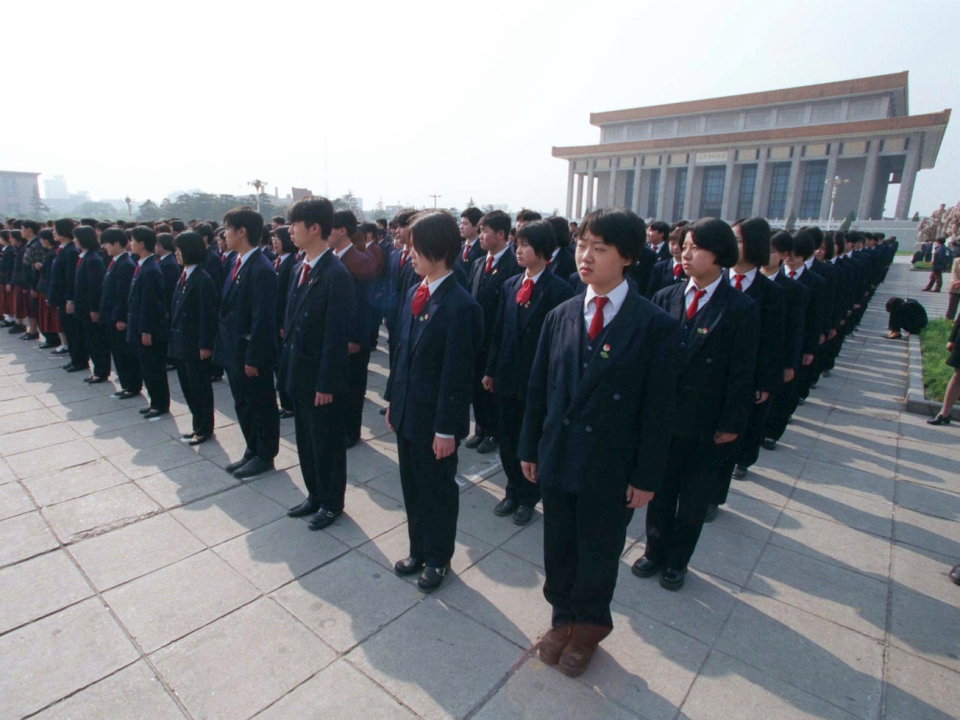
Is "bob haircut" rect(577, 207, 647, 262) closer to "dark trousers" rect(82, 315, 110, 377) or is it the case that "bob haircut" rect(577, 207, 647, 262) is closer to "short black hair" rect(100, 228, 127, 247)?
"short black hair" rect(100, 228, 127, 247)

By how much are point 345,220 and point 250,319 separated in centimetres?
107

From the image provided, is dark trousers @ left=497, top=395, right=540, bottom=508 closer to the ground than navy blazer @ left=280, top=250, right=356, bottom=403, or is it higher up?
closer to the ground

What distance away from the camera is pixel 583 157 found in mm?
55625

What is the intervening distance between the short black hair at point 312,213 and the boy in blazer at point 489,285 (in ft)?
4.11

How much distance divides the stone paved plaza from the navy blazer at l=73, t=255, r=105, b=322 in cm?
226

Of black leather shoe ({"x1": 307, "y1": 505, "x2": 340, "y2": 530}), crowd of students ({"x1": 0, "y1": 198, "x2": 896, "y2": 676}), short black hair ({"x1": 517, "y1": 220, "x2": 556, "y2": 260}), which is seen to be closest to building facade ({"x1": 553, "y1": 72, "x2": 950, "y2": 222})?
crowd of students ({"x1": 0, "y1": 198, "x2": 896, "y2": 676})

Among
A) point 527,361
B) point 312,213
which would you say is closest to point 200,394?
point 312,213

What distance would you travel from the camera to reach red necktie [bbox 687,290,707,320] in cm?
276

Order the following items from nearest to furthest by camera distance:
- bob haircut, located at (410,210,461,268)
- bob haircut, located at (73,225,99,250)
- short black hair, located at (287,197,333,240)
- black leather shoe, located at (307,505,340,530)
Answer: bob haircut, located at (410,210,461,268) < short black hair, located at (287,197,333,240) < black leather shoe, located at (307,505,340,530) < bob haircut, located at (73,225,99,250)

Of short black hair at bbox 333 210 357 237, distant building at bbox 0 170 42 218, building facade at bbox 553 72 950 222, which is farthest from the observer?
distant building at bbox 0 170 42 218

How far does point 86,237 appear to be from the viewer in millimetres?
6102

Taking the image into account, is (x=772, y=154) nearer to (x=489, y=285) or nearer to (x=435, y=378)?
(x=489, y=285)

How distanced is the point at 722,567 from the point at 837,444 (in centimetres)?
284

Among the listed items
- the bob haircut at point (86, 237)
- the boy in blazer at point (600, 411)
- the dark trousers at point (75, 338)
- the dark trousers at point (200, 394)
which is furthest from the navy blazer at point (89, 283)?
the boy in blazer at point (600, 411)
